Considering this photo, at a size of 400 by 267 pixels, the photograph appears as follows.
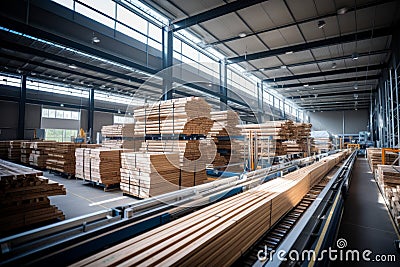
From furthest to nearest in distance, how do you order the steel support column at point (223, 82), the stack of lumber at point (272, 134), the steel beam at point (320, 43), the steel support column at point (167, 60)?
the steel support column at point (223, 82) → the steel beam at point (320, 43) → the steel support column at point (167, 60) → the stack of lumber at point (272, 134)

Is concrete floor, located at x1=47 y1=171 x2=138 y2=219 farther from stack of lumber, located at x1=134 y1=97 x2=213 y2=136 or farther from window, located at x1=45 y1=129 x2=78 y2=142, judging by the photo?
window, located at x1=45 y1=129 x2=78 y2=142

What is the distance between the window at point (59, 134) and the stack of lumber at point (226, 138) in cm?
1802

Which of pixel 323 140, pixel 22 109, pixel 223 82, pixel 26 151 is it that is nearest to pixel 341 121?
pixel 323 140

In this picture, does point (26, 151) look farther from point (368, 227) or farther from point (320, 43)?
point (320, 43)

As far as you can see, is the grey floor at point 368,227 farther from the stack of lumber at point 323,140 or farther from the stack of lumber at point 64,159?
the stack of lumber at point 323,140

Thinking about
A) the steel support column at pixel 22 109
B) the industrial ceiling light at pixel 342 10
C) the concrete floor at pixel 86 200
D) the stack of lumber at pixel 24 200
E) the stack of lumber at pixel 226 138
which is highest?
the industrial ceiling light at pixel 342 10

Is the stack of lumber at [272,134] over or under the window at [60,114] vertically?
under

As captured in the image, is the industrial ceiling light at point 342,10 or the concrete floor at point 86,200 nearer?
the concrete floor at point 86,200

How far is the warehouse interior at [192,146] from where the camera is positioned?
2188mm

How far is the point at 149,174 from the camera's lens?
5297mm

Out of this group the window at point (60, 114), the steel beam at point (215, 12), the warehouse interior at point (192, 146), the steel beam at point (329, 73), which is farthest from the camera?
the window at point (60, 114)

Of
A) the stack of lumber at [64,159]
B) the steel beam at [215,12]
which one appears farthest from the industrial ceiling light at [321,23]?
the stack of lumber at [64,159]

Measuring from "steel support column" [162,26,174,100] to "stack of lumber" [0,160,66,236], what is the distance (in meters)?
6.75

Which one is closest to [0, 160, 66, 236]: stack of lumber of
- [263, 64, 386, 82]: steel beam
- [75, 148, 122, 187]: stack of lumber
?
[75, 148, 122, 187]: stack of lumber
